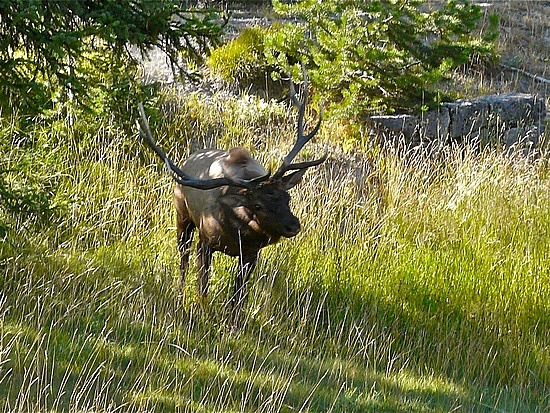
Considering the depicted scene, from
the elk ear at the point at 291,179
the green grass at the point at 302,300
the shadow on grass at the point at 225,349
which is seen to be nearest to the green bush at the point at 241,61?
the green grass at the point at 302,300

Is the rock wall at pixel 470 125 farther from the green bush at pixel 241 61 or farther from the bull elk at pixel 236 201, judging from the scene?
the bull elk at pixel 236 201

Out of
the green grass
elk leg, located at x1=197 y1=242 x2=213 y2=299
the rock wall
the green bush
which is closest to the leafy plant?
the rock wall

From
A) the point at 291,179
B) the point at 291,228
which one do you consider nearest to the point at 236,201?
the point at 291,179

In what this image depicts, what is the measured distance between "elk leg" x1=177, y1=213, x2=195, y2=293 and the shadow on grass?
0.72 feet

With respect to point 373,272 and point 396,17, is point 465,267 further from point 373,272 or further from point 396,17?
point 396,17

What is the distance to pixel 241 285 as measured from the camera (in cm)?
575

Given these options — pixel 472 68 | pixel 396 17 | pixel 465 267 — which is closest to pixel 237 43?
pixel 396 17

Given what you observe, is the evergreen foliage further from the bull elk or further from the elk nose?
the elk nose

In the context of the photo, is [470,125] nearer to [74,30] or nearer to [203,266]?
[203,266]

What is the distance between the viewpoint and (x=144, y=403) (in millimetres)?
4633

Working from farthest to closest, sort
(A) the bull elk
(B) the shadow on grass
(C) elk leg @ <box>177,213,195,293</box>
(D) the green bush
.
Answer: (D) the green bush
(C) elk leg @ <box>177,213,195,293</box>
(A) the bull elk
(B) the shadow on grass

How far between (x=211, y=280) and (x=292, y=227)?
175 centimetres

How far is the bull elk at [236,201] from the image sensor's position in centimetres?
512

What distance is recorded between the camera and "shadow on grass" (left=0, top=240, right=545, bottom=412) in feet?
15.7
